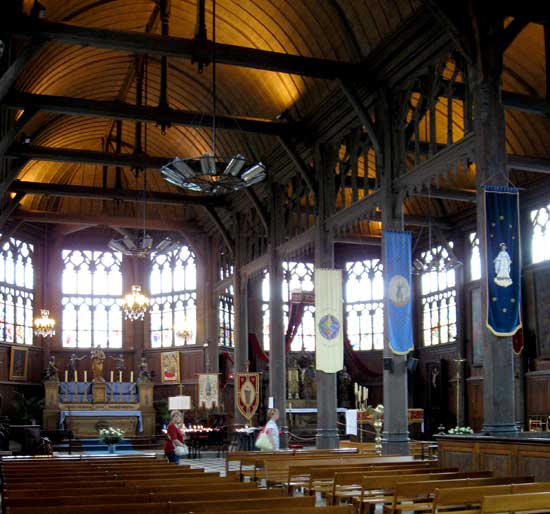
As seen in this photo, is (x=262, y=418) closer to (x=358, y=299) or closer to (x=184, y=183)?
(x=358, y=299)

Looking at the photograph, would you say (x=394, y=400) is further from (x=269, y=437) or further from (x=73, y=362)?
(x=73, y=362)

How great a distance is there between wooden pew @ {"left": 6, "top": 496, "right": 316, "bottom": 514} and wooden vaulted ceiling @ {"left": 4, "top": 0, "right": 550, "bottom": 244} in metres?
12.4

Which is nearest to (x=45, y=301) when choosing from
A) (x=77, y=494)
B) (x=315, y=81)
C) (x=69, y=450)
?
(x=69, y=450)

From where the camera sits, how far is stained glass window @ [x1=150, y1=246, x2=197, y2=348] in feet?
115

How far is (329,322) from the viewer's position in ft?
66.0

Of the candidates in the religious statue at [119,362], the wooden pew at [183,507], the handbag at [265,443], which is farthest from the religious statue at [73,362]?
the wooden pew at [183,507]

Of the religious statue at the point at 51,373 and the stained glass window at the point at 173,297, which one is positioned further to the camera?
the stained glass window at the point at 173,297

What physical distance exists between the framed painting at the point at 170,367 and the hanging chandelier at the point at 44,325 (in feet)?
14.9

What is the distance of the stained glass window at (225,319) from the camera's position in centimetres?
3388

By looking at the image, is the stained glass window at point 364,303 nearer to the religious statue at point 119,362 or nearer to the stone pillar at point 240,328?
the stone pillar at point 240,328

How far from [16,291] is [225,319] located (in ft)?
27.8

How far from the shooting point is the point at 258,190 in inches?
1069

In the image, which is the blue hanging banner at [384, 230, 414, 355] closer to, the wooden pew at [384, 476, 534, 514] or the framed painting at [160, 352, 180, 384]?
the wooden pew at [384, 476, 534, 514]

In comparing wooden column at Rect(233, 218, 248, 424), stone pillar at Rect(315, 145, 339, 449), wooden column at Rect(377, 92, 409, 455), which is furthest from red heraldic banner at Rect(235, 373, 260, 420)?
wooden column at Rect(377, 92, 409, 455)
